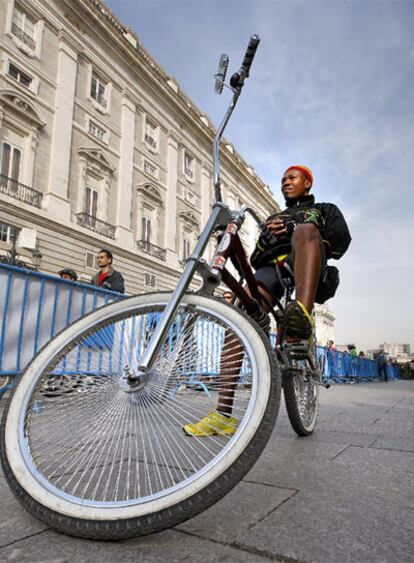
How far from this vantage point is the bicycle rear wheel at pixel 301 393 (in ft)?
Result: 6.49

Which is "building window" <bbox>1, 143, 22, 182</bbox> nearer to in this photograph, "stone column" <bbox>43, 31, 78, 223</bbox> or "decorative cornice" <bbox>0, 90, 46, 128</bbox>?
"stone column" <bbox>43, 31, 78, 223</bbox>

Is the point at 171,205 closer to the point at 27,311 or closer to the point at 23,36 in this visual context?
the point at 23,36

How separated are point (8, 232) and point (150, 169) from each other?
988 cm

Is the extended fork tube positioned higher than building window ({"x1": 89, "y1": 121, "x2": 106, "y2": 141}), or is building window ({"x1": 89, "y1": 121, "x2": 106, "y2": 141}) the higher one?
building window ({"x1": 89, "y1": 121, "x2": 106, "y2": 141})

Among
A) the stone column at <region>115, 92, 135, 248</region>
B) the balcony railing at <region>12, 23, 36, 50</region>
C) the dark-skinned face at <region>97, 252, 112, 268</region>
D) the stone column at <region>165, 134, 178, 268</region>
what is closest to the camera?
the dark-skinned face at <region>97, 252, 112, 268</region>

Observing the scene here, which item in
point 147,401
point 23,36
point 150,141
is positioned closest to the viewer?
point 147,401

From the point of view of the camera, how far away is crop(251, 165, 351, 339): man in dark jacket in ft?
5.97

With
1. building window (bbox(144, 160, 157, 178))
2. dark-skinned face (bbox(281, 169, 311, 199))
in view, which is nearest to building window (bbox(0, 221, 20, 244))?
building window (bbox(144, 160, 157, 178))

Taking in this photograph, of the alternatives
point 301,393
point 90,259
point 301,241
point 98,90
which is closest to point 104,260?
point 301,393

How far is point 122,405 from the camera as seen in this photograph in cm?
122

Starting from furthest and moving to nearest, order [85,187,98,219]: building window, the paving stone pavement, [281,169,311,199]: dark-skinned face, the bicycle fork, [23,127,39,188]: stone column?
[85,187,98,219]: building window < [23,127,39,188]: stone column < [281,169,311,199]: dark-skinned face < the bicycle fork < the paving stone pavement

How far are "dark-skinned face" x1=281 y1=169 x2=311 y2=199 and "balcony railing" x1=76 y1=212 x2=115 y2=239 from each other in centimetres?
1502

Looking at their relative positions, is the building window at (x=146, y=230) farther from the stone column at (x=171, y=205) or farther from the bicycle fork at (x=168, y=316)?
the bicycle fork at (x=168, y=316)

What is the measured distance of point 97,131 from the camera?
18.5 m
